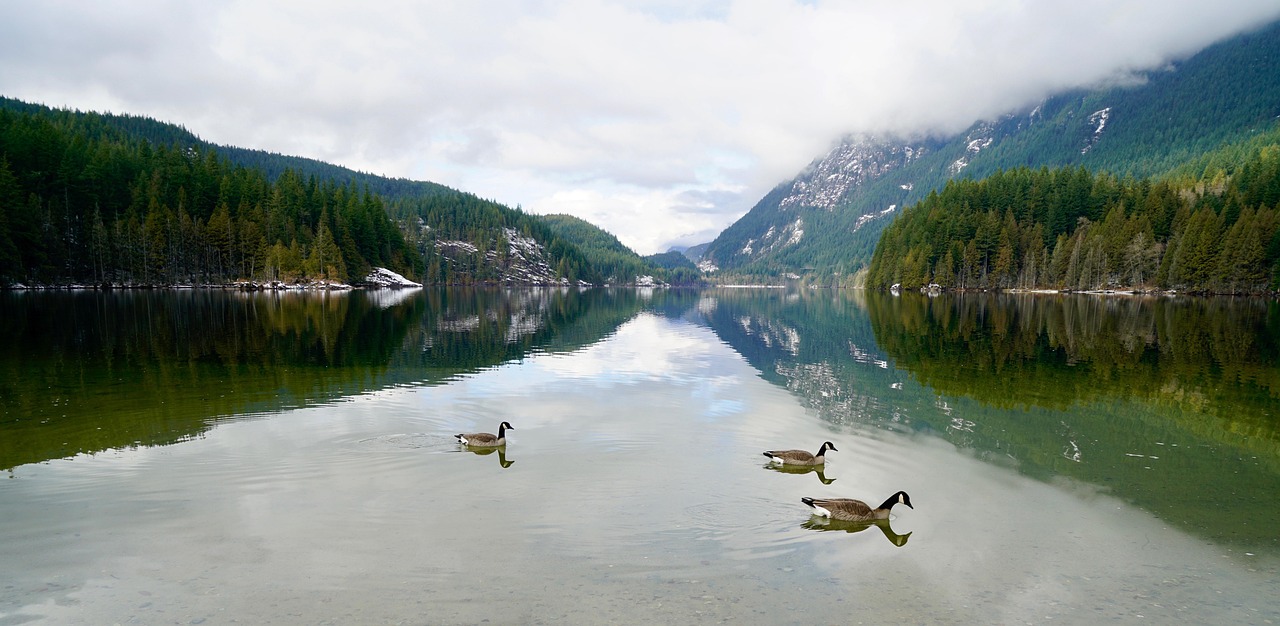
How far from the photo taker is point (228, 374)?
25156 millimetres

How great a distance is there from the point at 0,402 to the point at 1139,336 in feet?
197

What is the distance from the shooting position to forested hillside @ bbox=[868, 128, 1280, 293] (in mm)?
106688

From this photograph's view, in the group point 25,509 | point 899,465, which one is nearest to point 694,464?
point 899,465

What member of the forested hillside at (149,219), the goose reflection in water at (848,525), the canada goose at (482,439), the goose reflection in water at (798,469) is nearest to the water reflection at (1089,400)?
the goose reflection in water at (798,469)

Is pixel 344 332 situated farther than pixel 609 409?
Yes

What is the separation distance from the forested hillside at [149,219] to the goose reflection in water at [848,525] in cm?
12315

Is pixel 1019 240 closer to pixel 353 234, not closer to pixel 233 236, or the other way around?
pixel 353 234

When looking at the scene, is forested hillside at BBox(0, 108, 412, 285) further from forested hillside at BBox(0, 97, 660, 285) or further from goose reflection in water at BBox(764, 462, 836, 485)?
goose reflection in water at BBox(764, 462, 836, 485)

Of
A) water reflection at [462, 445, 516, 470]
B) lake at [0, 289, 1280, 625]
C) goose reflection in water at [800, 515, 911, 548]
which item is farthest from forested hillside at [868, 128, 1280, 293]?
water reflection at [462, 445, 516, 470]

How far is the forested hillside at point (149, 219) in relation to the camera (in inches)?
4040

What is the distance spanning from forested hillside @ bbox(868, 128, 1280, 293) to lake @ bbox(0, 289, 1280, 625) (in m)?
109

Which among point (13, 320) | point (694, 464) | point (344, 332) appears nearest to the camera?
point (694, 464)

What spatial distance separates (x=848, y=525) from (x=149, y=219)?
142616 millimetres

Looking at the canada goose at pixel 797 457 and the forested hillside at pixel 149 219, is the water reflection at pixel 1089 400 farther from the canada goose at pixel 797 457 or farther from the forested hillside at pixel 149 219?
the forested hillside at pixel 149 219
